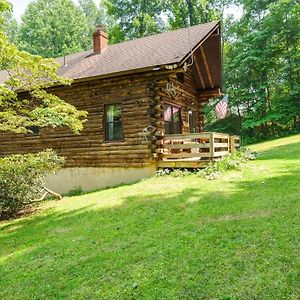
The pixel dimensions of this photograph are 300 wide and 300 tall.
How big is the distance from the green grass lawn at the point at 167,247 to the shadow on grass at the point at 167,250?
0.5 inches

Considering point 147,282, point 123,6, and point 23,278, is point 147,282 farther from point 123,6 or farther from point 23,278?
point 123,6

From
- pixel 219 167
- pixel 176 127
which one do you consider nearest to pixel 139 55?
pixel 176 127

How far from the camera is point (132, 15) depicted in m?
36.7

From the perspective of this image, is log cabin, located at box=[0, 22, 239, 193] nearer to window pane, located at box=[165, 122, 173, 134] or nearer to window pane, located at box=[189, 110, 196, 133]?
window pane, located at box=[165, 122, 173, 134]

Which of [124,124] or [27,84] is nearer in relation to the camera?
[27,84]

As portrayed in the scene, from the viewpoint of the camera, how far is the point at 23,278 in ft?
16.3

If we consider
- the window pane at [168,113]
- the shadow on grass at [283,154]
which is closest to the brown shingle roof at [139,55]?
the window pane at [168,113]

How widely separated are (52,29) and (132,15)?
33.8 feet

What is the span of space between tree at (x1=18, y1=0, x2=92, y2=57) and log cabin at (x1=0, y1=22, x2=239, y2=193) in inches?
1043

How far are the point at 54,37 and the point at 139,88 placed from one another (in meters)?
32.2

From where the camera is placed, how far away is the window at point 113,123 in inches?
496

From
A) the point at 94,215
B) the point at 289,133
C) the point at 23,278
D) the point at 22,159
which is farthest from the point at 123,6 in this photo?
the point at 23,278

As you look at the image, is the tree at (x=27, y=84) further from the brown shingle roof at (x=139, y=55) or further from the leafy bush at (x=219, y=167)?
the leafy bush at (x=219, y=167)

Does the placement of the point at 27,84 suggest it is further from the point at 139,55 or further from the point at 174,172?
the point at 139,55
